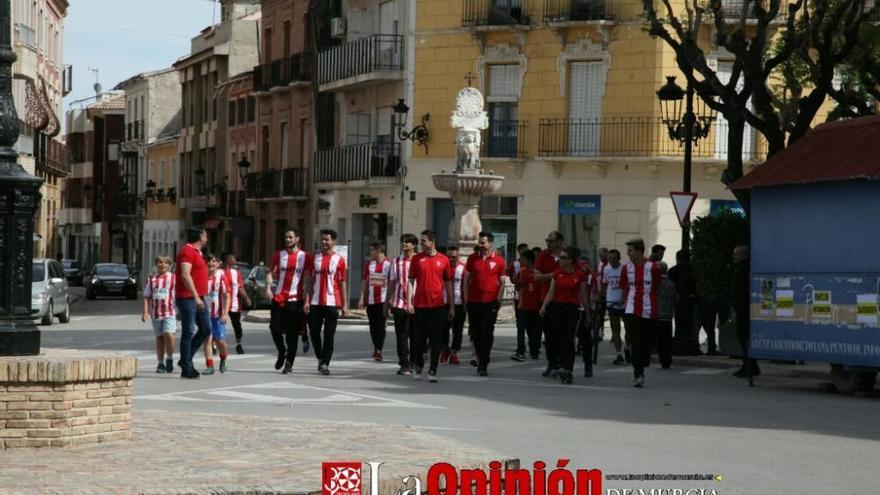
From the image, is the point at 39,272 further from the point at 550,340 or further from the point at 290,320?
the point at 550,340

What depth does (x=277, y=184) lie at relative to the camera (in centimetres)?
6347

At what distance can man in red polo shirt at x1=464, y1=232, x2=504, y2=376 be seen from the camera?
79.2 feet

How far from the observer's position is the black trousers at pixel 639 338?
2228 centimetres

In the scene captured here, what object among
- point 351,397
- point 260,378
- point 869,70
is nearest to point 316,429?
point 351,397

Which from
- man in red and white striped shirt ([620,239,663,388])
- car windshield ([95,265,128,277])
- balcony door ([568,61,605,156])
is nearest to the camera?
man in red and white striped shirt ([620,239,663,388])

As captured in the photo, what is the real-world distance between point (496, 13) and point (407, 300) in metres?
26.4

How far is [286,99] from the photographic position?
210 ft

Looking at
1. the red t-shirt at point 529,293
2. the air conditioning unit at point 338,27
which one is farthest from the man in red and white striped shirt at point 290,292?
the air conditioning unit at point 338,27

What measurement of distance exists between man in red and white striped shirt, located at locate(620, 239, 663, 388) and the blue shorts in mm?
5197

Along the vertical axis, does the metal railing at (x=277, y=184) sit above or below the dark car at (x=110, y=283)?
above

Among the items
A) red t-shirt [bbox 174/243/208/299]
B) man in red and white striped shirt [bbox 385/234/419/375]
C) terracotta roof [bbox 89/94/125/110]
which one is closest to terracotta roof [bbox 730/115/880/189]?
man in red and white striped shirt [bbox 385/234/419/375]

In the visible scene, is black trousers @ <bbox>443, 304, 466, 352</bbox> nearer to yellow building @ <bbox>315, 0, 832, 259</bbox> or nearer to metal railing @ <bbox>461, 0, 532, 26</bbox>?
yellow building @ <bbox>315, 0, 832, 259</bbox>

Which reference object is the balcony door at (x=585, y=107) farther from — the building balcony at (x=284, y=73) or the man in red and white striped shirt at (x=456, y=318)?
the man in red and white striped shirt at (x=456, y=318)

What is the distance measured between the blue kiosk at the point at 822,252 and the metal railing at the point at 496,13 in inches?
1004
